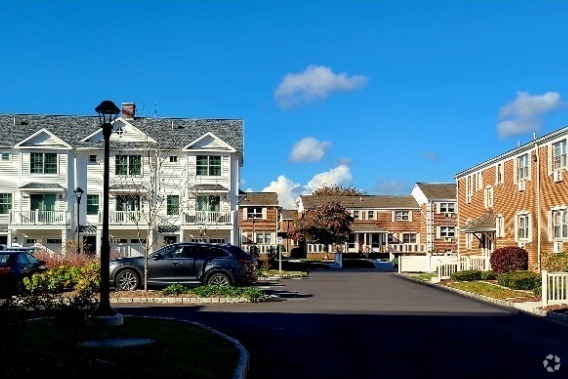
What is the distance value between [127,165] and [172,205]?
400cm

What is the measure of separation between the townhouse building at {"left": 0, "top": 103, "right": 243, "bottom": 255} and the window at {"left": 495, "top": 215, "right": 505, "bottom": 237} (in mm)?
17358

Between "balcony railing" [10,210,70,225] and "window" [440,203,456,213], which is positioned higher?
"window" [440,203,456,213]

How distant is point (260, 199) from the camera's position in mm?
81250

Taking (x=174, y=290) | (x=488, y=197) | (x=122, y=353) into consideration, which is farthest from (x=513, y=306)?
(x=488, y=197)

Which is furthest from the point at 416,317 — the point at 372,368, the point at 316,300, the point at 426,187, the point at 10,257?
the point at 426,187

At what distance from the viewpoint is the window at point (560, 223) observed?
1266 inches

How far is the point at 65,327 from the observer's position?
11539mm

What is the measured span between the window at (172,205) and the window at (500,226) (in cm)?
2086

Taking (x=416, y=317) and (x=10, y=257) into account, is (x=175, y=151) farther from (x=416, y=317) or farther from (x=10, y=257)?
(x=416, y=317)

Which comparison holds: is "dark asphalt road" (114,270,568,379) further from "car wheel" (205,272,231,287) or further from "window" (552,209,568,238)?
"window" (552,209,568,238)

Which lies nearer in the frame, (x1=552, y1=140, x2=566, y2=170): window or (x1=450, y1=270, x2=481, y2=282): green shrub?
(x1=552, y1=140, x2=566, y2=170): window

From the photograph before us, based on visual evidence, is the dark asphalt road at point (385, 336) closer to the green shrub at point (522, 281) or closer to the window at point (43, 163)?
the green shrub at point (522, 281)

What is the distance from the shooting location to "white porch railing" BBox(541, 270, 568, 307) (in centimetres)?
2042

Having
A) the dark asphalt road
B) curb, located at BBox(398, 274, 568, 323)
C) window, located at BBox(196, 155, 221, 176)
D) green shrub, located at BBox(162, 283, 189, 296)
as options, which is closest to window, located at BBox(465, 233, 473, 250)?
curb, located at BBox(398, 274, 568, 323)
